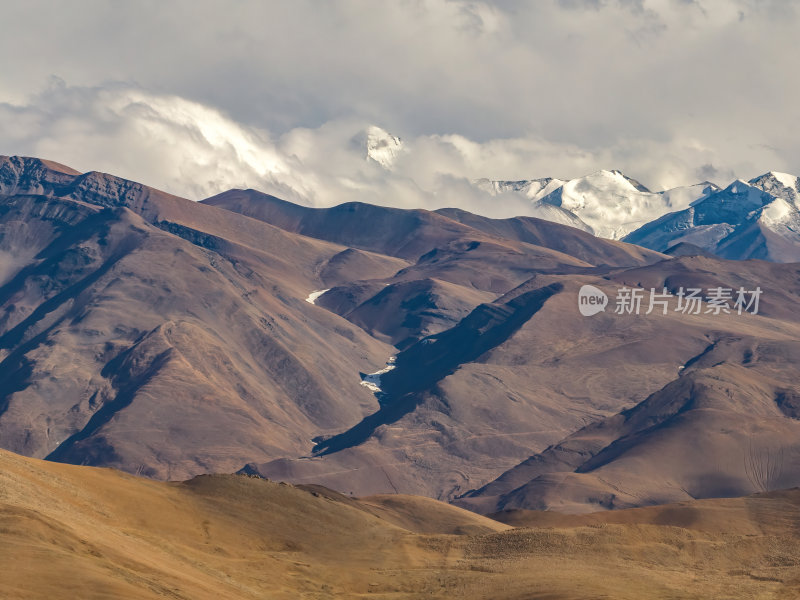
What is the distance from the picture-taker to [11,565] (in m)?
60.5

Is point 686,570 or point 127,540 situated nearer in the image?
point 127,540

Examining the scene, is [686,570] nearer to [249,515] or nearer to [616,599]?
[616,599]

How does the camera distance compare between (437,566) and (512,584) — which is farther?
(437,566)

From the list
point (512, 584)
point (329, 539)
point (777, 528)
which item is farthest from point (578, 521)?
point (512, 584)

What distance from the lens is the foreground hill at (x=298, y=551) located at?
67688 mm

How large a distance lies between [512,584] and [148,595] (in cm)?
2869

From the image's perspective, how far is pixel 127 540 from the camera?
257ft

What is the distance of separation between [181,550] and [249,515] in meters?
14.6

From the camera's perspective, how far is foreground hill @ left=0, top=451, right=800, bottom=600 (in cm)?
6769

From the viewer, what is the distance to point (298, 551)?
93.8m

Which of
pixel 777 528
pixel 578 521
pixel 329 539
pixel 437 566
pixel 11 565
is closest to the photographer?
pixel 11 565

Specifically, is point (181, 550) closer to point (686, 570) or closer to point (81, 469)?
point (81, 469)

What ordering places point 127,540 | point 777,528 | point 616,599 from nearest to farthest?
point 616,599, point 127,540, point 777,528

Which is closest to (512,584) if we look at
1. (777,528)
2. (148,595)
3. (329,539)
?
(329,539)
